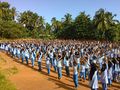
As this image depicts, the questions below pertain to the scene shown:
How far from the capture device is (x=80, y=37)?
67562 millimetres

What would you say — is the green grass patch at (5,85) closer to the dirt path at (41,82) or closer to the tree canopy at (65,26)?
the dirt path at (41,82)

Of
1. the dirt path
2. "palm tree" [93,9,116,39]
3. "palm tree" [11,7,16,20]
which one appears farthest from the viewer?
"palm tree" [11,7,16,20]

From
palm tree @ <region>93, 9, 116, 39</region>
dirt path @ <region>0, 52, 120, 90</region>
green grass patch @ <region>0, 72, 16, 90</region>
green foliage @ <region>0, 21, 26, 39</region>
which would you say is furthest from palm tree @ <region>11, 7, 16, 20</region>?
green grass patch @ <region>0, 72, 16, 90</region>

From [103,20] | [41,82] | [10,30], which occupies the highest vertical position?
[103,20]

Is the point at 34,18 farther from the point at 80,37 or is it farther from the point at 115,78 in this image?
the point at 115,78

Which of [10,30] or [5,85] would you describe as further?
[10,30]

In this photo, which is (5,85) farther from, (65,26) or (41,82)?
(65,26)

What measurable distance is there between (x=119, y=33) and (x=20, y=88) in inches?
1846

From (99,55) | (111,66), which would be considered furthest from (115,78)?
(99,55)

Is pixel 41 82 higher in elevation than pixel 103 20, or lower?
lower

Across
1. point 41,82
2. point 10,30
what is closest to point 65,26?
point 10,30

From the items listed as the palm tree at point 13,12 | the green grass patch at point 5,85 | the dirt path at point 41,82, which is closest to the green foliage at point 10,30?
the palm tree at point 13,12

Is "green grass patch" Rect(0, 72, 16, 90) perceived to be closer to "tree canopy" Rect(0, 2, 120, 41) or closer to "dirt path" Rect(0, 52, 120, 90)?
"dirt path" Rect(0, 52, 120, 90)

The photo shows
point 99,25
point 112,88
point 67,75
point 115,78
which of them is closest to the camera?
point 112,88
